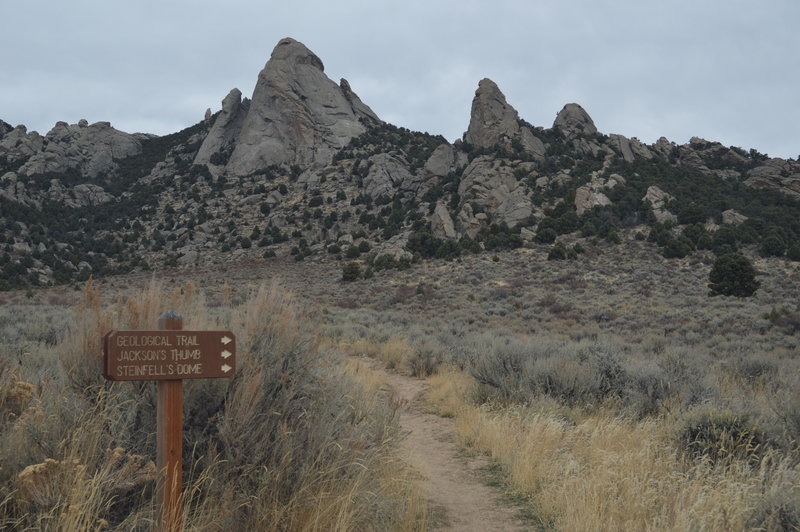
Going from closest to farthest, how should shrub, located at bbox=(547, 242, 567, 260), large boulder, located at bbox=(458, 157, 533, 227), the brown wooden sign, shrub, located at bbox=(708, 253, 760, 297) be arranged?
1. the brown wooden sign
2. shrub, located at bbox=(708, 253, 760, 297)
3. shrub, located at bbox=(547, 242, 567, 260)
4. large boulder, located at bbox=(458, 157, 533, 227)

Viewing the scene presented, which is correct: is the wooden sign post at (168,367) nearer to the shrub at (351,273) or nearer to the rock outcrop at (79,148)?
the shrub at (351,273)

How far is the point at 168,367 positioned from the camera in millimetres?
3170

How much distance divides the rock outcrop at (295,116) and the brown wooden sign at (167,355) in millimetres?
77406

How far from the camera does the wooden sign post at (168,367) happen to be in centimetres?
302

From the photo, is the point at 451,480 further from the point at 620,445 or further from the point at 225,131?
the point at 225,131

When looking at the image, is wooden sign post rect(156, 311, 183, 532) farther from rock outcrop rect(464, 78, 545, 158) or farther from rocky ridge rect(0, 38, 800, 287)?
rock outcrop rect(464, 78, 545, 158)

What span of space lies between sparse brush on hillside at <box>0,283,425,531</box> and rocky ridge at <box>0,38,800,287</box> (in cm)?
4152

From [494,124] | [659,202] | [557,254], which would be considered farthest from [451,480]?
[494,124]

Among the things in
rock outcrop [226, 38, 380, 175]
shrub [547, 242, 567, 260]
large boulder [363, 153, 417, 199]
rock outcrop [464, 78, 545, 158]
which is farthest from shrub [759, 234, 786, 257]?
rock outcrop [226, 38, 380, 175]

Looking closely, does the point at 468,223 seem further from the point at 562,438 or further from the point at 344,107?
the point at 562,438

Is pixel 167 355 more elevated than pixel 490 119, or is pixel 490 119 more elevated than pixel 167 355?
pixel 490 119

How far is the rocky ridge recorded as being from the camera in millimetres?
53312

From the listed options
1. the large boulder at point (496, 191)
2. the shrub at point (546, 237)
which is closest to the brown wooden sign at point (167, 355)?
the shrub at point (546, 237)

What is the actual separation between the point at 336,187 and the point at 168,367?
70.0m
